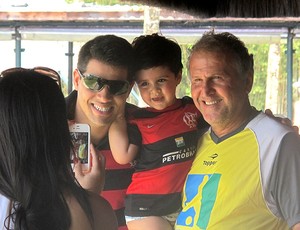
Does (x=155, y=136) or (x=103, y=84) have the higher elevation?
(x=103, y=84)

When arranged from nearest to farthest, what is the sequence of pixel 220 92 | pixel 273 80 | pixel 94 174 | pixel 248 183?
pixel 248 183 < pixel 220 92 < pixel 94 174 < pixel 273 80

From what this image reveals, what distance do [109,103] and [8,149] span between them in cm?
98

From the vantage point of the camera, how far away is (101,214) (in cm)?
144

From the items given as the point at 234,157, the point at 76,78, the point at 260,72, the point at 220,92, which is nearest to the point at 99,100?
the point at 76,78

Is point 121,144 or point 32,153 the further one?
point 121,144

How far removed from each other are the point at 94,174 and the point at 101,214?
75 cm

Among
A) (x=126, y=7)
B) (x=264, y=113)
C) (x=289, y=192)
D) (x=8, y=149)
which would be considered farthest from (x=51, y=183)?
(x=126, y=7)

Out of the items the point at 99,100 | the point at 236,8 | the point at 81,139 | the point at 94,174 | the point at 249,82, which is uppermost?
the point at 236,8

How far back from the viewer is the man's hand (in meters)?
2.10

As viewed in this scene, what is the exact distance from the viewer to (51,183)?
1334 millimetres

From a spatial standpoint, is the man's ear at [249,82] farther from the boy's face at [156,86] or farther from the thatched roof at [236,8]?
the thatched roof at [236,8]

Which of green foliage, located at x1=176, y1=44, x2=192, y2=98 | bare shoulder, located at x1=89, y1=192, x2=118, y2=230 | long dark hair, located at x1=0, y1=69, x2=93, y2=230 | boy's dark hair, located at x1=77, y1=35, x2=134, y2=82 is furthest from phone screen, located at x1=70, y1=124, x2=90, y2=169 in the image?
long dark hair, located at x1=0, y1=69, x2=93, y2=230

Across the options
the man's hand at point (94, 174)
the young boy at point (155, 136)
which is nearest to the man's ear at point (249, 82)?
the young boy at point (155, 136)

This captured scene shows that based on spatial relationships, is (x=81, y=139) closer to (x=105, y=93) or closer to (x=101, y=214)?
(x=105, y=93)
